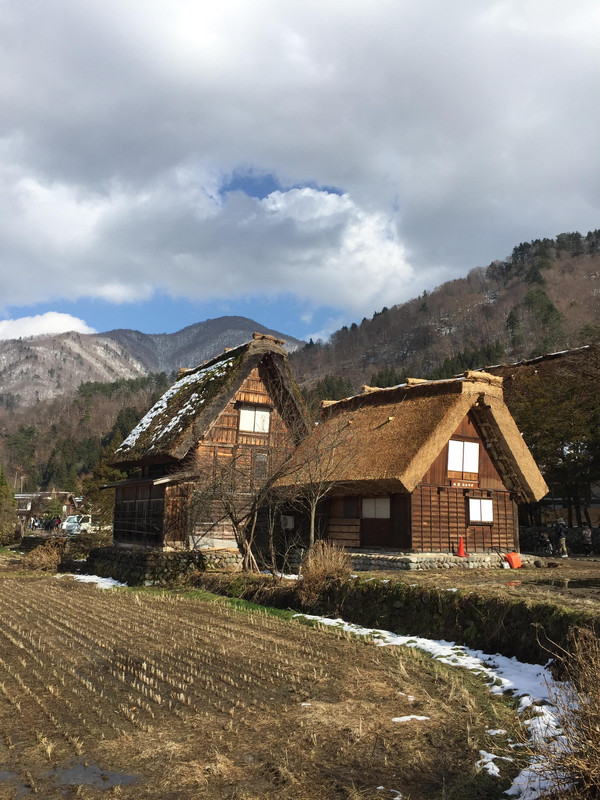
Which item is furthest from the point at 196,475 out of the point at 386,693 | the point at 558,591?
the point at 386,693

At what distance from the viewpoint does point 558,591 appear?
1191 cm

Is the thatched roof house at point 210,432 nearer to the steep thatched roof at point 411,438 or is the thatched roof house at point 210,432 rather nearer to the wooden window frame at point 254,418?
the wooden window frame at point 254,418

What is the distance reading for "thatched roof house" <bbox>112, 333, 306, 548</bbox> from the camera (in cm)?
2275

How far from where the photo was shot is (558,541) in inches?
1125

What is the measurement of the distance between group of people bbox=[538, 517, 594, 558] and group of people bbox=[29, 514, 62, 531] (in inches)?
1167

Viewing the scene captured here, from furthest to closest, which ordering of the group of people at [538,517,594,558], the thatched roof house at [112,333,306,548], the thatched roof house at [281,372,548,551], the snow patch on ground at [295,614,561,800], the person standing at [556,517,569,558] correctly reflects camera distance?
1. the group of people at [538,517,594,558]
2. the person standing at [556,517,569,558]
3. the thatched roof house at [112,333,306,548]
4. the thatched roof house at [281,372,548,551]
5. the snow patch on ground at [295,614,561,800]

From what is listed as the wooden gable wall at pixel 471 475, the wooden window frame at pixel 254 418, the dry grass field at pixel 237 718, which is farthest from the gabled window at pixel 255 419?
the dry grass field at pixel 237 718

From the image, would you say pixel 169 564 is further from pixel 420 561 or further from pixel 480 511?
pixel 480 511

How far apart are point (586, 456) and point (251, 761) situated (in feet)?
88.8

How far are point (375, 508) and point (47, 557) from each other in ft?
50.9

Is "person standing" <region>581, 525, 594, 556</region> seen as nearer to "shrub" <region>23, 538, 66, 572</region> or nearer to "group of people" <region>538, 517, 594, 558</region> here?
"group of people" <region>538, 517, 594, 558</region>

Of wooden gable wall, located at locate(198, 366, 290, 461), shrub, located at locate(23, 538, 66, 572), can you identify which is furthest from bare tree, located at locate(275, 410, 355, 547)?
shrub, located at locate(23, 538, 66, 572)

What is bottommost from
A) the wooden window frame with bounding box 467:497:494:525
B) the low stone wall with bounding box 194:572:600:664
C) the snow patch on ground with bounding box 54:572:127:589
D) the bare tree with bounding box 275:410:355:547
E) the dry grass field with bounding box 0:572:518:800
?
the snow patch on ground with bounding box 54:572:127:589

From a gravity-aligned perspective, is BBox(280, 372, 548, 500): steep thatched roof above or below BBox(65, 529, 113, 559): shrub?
above
